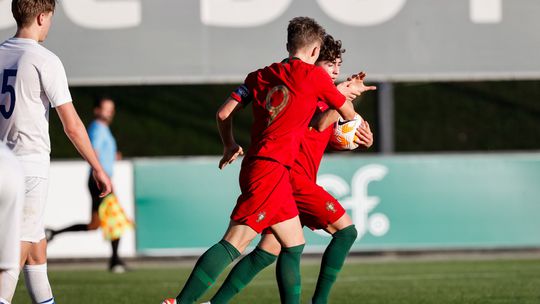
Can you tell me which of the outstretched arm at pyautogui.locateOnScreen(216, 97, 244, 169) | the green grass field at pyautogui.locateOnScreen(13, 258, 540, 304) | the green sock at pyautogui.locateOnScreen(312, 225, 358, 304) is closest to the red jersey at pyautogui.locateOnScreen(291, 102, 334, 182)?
the green sock at pyautogui.locateOnScreen(312, 225, 358, 304)

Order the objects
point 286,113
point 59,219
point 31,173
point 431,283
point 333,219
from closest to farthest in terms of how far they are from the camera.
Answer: point 31,173
point 286,113
point 333,219
point 431,283
point 59,219

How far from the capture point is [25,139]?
5.98 meters

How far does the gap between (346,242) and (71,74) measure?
789cm

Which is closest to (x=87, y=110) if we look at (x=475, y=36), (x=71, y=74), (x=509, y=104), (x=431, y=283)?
(x=509, y=104)

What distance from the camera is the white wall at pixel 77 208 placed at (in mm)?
14242

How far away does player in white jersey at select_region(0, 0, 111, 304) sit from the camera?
5941 mm

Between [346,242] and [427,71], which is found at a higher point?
[427,71]

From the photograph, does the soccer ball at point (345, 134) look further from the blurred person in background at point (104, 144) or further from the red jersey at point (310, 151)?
the blurred person in background at point (104, 144)

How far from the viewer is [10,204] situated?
4.18m

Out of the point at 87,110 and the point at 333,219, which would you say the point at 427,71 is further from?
the point at 87,110

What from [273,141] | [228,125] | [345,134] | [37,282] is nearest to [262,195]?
[273,141]

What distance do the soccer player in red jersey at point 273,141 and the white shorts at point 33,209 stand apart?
904mm

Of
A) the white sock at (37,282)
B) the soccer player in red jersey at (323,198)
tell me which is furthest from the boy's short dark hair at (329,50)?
the white sock at (37,282)

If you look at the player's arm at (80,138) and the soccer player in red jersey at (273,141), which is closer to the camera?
the player's arm at (80,138)
